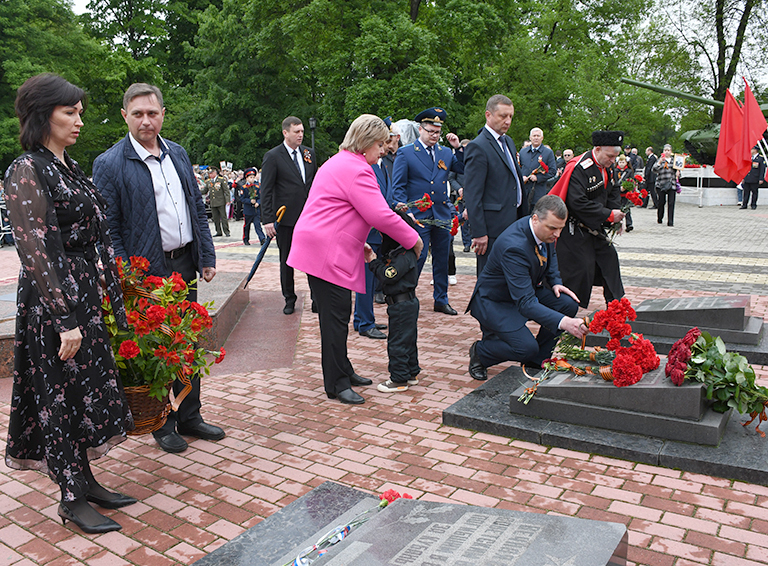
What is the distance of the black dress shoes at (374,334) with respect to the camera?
667 cm

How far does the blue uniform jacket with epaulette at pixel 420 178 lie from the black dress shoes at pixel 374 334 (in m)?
1.29

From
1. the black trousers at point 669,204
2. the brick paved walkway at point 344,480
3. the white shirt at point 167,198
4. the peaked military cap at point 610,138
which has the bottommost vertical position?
the brick paved walkway at point 344,480

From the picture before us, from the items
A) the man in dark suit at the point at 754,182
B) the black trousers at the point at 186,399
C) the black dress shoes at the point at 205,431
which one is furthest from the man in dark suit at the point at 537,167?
the man in dark suit at the point at 754,182

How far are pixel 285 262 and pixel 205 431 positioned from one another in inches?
145

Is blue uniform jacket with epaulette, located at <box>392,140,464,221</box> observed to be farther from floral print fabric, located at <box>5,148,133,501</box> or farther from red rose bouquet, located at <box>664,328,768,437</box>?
floral print fabric, located at <box>5,148,133,501</box>

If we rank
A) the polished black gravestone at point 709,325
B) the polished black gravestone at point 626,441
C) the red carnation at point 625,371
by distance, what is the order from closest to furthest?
the polished black gravestone at point 626,441, the red carnation at point 625,371, the polished black gravestone at point 709,325

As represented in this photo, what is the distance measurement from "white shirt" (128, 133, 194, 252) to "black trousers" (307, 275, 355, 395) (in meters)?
1.04

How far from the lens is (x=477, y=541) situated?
2125 millimetres

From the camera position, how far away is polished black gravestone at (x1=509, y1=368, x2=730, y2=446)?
12.4ft

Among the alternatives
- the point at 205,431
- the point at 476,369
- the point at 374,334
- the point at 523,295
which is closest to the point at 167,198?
the point at 205,431

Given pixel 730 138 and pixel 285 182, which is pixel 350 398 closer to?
pixel 285 182

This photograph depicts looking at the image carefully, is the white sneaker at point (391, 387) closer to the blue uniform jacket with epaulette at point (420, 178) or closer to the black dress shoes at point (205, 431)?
the black dress shoes at point (205, 431)

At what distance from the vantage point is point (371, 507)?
2.82 m

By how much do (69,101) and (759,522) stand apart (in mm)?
3616
